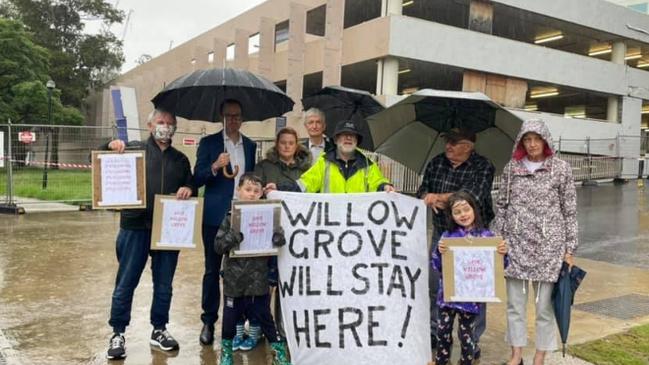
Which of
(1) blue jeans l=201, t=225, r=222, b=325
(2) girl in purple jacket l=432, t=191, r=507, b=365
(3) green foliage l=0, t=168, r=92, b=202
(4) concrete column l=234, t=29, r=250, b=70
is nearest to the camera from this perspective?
(2) girl in purple jacket l=432, t=191, r=507, b=365

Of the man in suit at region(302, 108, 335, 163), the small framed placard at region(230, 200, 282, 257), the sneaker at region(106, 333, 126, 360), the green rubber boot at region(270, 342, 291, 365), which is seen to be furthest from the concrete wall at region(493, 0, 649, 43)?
the sneaker at region(106, 333, 126, 360)

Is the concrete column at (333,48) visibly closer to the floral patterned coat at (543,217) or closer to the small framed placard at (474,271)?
the floral patterned coat at (543,217)

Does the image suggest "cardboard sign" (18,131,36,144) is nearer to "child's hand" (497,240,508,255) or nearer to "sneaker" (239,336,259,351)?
"sneaker" (239,336,259,351)

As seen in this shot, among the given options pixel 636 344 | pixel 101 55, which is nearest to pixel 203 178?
pixel 636 344

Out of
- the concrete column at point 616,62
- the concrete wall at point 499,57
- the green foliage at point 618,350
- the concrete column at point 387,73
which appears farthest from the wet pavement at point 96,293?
the concrete column at point 616,62

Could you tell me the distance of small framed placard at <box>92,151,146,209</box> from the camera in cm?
420

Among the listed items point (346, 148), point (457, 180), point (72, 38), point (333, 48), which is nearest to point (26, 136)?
point (333, 48)

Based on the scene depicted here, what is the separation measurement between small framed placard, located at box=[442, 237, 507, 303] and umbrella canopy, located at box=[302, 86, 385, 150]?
1.73 metres

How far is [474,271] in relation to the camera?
12.6ft

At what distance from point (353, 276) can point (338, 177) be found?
0.77m

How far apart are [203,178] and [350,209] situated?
126 cm

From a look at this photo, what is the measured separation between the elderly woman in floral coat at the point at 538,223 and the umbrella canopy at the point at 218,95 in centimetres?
207

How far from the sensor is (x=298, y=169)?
4676 millimetres

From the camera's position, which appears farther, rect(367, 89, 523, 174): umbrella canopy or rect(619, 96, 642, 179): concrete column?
rect(619, 96, 642, 179): concrete column
